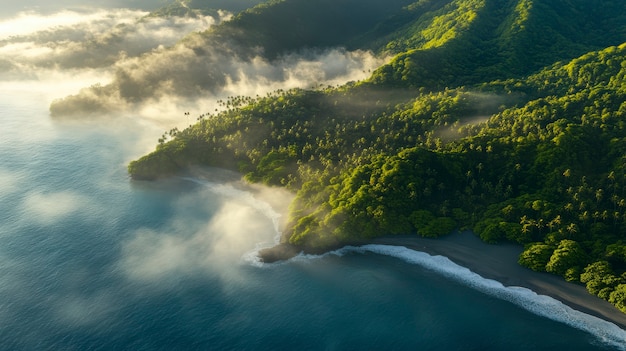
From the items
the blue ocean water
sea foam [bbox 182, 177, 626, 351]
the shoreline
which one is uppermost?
the shoreline

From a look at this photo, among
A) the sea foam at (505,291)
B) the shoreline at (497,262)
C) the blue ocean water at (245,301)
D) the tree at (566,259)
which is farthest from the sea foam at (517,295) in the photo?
the tree at (566,259)

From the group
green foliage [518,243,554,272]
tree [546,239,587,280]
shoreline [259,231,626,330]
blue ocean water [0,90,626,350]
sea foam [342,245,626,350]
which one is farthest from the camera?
green foliage [518,243,554,272]

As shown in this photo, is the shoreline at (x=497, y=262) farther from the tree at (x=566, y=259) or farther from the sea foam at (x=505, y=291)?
the tree at (x=566, y=259)

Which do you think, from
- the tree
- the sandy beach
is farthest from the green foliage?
the sandy beach

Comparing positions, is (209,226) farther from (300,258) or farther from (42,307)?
(42,307)

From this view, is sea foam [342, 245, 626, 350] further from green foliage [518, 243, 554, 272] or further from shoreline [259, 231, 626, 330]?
green foliage [518, 243, 554, 272]

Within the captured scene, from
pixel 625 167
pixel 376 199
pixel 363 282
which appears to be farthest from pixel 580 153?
pixel 363 282

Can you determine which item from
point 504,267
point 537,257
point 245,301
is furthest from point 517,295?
point 245,301
